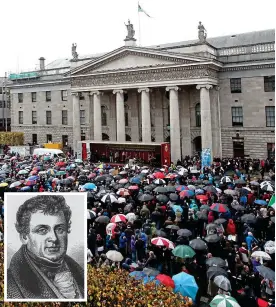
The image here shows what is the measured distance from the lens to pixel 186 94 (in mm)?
48656

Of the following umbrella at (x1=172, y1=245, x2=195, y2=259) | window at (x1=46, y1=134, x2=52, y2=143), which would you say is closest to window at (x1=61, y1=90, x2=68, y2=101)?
window at (x1=46, y1=134, x2=52, y2=143)

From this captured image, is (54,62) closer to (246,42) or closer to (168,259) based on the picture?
(246,42)

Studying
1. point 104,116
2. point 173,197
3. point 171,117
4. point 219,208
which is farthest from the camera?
point 104,116

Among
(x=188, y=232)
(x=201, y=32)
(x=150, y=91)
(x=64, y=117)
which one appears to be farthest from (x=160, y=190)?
(x=64, y=117)

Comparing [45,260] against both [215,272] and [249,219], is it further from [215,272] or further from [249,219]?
[249,219]

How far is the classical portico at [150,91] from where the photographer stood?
1732 inches

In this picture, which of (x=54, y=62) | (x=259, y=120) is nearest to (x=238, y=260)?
(x=259, y=120)

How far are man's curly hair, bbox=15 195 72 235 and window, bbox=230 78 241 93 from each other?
3852 centimetres

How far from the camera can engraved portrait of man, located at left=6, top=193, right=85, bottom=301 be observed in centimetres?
1030

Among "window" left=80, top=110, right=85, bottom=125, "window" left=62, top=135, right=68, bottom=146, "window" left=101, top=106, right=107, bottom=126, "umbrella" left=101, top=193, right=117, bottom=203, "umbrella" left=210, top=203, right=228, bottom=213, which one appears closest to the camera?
"umbrella" left=210, top=203, right=228, bottom=213

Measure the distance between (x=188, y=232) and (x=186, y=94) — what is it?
3411 centimetres

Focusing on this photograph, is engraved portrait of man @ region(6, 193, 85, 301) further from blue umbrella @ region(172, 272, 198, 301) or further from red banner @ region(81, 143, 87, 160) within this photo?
red banner @ region(81, 143, 87, 160)

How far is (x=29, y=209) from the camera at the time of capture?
11.0 meters

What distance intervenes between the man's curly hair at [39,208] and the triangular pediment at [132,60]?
35.1 meters
